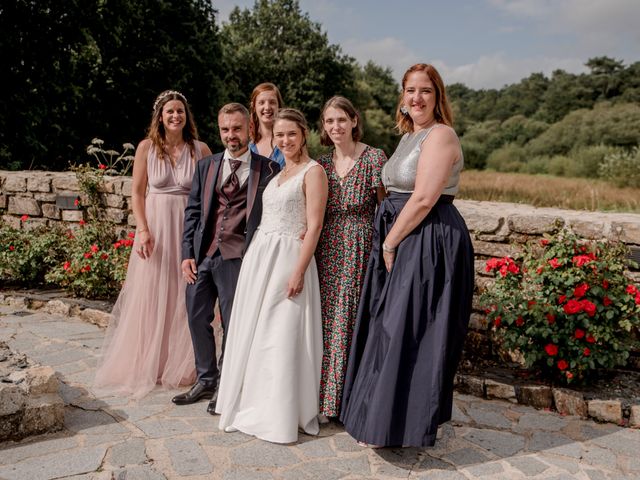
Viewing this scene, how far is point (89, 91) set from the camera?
1638 cm

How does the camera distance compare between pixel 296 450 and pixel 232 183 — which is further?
pixel 232 183

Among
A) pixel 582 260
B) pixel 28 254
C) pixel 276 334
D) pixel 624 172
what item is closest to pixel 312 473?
pixel 276 334

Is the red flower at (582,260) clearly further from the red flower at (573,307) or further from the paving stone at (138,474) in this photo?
the paving stone at (138,474)

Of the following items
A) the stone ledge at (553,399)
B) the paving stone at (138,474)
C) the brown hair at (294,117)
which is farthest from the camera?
the stone ledge at (553,399)

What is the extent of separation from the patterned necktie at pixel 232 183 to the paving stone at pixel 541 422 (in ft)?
7.70

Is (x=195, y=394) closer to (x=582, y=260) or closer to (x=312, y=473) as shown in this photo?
(x=312, y=473)

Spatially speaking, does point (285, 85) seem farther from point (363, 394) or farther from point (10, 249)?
point (363, 394)

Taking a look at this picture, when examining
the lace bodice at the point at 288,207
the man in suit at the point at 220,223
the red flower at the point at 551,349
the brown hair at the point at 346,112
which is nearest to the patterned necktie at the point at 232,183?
the man in suit at the point at 220,223

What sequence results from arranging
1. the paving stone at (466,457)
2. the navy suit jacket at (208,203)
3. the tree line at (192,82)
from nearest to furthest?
the paving stone at (466,457), the navy suit jacket at (208,203), the tree line at (192,82)

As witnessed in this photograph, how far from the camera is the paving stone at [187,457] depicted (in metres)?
3.01

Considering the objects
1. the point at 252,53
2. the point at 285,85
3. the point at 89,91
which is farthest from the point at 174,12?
the point at 285,85

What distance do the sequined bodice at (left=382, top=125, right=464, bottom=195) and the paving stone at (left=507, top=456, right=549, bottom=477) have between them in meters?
1.52

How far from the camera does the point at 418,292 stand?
124 inches

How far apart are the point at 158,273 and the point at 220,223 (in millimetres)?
856
